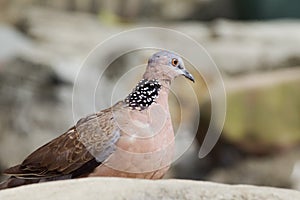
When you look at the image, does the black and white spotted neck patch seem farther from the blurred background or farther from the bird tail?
the blurred background

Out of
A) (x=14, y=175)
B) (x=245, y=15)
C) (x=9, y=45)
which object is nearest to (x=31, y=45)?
(x=9, y=45)

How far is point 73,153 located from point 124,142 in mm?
276

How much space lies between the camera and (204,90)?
981 cm

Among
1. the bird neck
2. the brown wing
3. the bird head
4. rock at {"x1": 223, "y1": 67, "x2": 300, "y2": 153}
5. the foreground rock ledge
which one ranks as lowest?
rock at {"x1": 223, "y1": 67, "x2": 300, "y2": 153}

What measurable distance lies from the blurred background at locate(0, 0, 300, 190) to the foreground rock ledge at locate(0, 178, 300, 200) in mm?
3860

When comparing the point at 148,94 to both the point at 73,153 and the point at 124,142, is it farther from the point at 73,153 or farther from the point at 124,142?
the point at 73,153

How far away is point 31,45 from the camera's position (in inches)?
416

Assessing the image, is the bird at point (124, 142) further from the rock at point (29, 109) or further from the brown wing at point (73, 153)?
the rock at point (29, 109)

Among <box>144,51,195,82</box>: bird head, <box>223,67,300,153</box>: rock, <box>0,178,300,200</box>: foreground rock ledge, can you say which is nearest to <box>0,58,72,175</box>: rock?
<box>223,67,300,153</box>: rock

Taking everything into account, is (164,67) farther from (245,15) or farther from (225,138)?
(245,15)

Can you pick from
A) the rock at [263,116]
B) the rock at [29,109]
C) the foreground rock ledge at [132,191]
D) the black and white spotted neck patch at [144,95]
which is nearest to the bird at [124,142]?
the black and white spotted neck patch at [144,95]

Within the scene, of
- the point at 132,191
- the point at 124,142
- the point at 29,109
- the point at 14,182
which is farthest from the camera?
the point at 29,109

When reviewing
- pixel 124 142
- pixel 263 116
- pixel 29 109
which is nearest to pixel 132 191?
pixel 124 142

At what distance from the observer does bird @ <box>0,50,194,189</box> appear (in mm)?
3641
